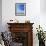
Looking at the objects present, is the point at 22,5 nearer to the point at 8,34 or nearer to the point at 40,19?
the point at 40,19

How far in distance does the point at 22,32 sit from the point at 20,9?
949 mm

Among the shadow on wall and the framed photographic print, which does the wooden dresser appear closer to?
the framed photographic print

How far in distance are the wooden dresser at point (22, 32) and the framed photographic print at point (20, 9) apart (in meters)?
0.48

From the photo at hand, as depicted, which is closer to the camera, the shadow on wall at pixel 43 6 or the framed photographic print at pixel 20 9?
the framed photographic print at pixel 20 9

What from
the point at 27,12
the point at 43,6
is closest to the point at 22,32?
the point at 27,12

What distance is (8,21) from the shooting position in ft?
20.2

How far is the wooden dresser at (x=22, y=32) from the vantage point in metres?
6.01

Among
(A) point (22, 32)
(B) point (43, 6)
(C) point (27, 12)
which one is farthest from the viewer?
(B) point (43, 6)

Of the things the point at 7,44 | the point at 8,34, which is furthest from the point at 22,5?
the point at 7,44

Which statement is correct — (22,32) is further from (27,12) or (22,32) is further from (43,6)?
(43,6)

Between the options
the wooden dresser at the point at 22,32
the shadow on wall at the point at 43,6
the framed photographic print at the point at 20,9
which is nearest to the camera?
the wooden dresser at the point at 22,32

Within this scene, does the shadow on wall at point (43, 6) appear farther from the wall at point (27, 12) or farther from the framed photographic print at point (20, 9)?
the framed photographic print at point (20, 9)

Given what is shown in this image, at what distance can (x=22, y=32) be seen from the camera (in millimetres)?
6094

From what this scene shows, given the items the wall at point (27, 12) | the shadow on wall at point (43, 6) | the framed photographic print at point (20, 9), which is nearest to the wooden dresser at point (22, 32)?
the wall at point (27, 12)
